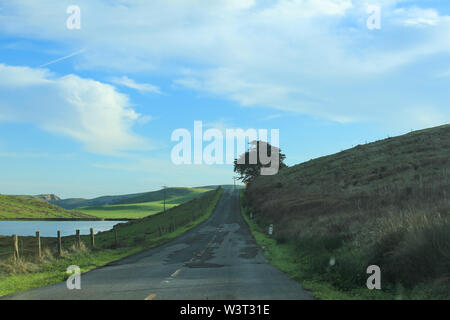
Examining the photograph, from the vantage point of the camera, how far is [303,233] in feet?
80.3

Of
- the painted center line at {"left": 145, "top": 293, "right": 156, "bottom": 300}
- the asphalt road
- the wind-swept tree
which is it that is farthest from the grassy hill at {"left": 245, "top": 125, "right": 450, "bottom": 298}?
the wind-swept tree

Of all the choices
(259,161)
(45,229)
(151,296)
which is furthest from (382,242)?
(45,229)

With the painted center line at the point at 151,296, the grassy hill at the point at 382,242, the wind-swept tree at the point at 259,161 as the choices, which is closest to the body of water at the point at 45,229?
the wind-swept tree at the point at 259,161

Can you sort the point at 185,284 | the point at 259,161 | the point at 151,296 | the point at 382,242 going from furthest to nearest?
1. the point at 259,161
2. the point at 382,242
3. the point at 185,284
4. the point at 151,296

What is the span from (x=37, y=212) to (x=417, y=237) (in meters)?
214

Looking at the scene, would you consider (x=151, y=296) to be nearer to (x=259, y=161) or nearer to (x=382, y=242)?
(x=382, y=242)

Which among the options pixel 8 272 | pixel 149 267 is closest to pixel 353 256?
pixel 149 267

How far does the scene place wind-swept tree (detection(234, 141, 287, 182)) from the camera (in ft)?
447

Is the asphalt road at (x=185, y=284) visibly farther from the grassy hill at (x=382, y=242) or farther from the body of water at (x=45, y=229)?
the body of water at (x=45, y=229)

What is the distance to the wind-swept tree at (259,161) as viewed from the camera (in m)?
136

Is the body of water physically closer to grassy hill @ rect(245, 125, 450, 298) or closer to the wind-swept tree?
the wind-swept tree

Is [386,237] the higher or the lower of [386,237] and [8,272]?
the higher

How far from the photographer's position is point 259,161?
137 m

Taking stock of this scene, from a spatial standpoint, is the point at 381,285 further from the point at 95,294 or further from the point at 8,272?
the point at 8,272
